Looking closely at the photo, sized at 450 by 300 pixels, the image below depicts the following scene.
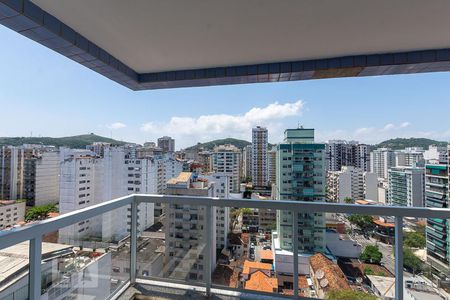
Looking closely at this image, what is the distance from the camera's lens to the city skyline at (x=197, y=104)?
11.8ft

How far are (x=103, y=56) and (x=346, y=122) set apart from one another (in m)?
12.6

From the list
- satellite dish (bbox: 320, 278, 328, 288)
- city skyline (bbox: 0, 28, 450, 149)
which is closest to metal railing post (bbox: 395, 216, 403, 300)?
satellite dish (bbox: 320, 278, 328, 288)

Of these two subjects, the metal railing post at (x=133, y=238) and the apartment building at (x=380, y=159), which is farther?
the apartment building at (x=380, y=159)

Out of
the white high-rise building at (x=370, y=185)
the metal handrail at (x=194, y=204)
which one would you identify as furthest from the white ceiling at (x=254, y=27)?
the white high-rise building at (x=370, y=185)

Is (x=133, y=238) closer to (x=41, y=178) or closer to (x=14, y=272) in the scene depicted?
(x=14, y=272)

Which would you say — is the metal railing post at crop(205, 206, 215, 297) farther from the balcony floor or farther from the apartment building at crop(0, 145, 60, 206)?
the apartment building at crop(0, 145, 60, 206)

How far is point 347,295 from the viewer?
6.06ft

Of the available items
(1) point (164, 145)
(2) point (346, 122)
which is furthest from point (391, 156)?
(1) point (164, 145)

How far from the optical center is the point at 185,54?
2.70m

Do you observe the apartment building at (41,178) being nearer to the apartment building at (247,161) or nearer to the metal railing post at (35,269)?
the metal railing post at (35,269)

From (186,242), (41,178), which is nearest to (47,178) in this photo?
(41,178)

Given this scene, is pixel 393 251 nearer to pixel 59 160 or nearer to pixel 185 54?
pixel 185 54

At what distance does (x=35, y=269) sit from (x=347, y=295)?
2192 millimetres

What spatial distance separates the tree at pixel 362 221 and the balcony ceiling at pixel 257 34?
5.38ft
